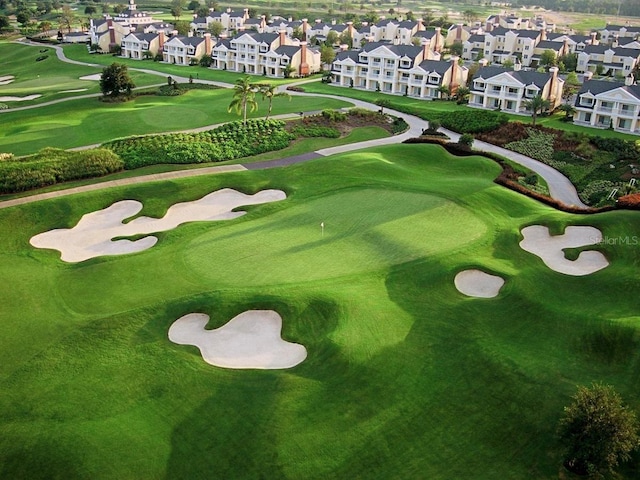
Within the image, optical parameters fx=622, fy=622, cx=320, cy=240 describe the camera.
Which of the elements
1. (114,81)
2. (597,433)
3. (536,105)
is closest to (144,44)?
(114,81)

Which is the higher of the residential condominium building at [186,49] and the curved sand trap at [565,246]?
the residential condominium building at [186,49]

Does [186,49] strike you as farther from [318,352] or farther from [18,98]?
[318,352]

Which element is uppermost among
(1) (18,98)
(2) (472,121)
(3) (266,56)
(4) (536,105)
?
(3) (266,56)

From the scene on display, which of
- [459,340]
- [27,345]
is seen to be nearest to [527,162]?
[459,340]

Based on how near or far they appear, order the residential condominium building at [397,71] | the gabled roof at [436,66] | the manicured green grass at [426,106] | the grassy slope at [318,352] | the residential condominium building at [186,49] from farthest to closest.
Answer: the residential condominium building at [186,49], the residential condominium building at [397,71], the gabled roof at [436,66], the manicured green grass at [426,106], the grassy slope at [318,352]

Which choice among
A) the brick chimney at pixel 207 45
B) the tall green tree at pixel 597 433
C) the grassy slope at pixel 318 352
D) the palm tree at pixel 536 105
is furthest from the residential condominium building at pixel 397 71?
the tall green tree at pixel 597 433

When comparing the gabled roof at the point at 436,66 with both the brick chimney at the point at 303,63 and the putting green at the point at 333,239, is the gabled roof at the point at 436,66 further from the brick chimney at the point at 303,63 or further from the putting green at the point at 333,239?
the putting green at the point at 333,239

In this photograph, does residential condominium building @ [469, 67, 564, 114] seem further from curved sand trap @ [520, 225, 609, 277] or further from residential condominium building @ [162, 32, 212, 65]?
residential condominium building @ [162, 32, 212, 65]
